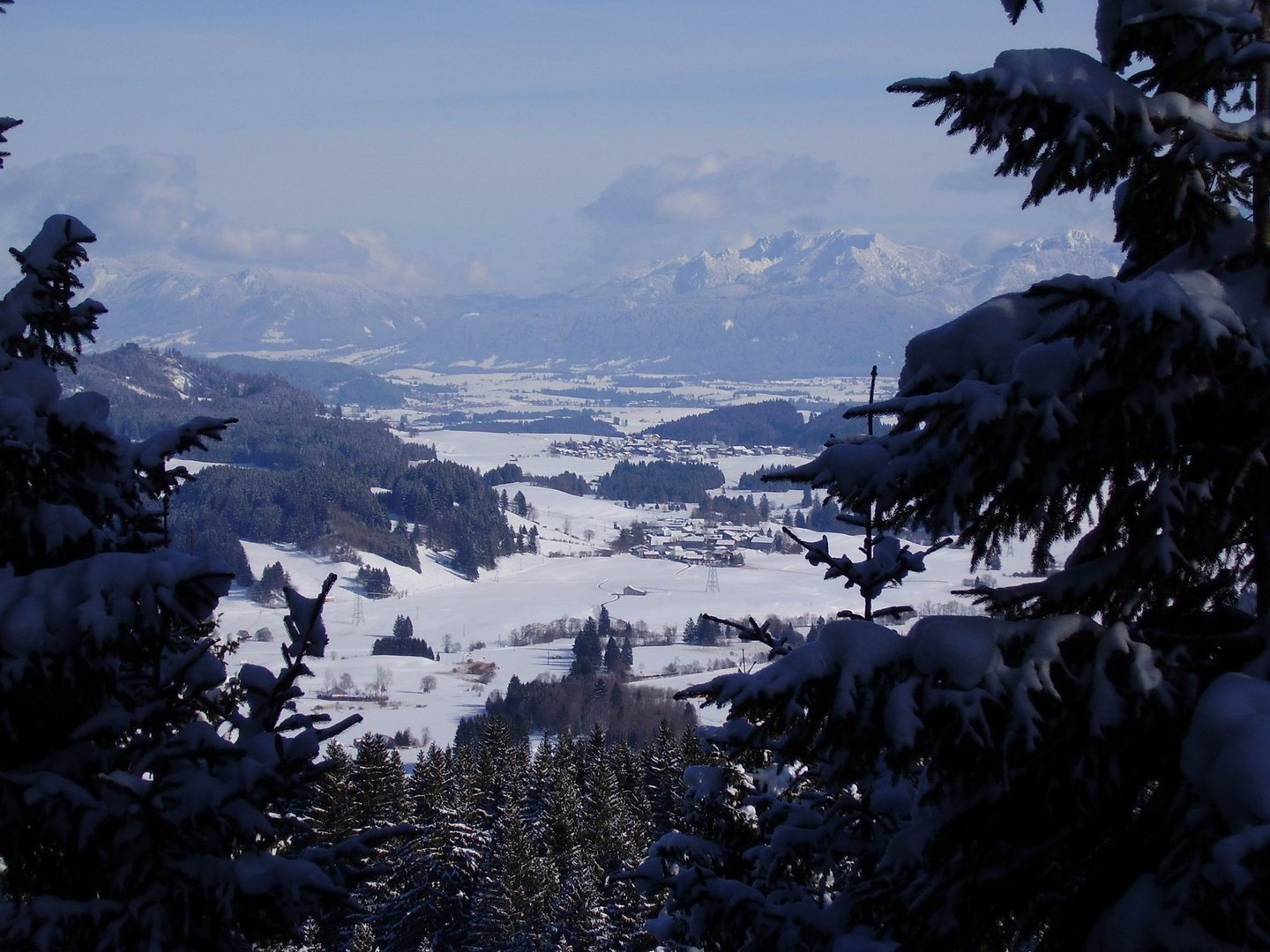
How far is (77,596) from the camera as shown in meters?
3.70

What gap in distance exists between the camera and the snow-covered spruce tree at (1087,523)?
9.41 ft

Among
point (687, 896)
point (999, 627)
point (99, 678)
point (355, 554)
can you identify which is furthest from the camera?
point (355, 554)

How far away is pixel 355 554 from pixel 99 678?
96772 millimetres

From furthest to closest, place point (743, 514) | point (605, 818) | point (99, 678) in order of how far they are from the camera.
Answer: point (743, 514) < point (605, 818) < point (99, 678)

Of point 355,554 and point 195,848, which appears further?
point 355,554

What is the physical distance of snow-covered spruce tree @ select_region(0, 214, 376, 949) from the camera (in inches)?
143

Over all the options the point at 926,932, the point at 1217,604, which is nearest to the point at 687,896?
the point at 926,932

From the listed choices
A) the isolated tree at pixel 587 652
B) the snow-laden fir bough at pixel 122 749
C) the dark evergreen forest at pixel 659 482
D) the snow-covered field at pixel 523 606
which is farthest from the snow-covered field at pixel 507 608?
the snow-laden fir bough at pixel 122 749

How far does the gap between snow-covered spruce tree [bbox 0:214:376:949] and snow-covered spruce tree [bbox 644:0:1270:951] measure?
1.67 m

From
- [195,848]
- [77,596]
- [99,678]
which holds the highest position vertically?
[77,596]

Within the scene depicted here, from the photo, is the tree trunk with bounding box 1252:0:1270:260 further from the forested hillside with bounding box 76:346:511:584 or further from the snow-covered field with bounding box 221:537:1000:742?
the forested hillside with bounding box 76:346:511:584

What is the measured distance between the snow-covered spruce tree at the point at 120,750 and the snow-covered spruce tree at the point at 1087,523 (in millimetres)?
1667

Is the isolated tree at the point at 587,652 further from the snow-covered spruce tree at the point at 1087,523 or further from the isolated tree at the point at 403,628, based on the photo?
the snow-covered spruce tree at the point at 1087,523

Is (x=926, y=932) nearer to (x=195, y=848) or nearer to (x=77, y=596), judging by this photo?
(x=195, y=848)
